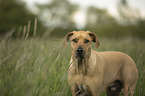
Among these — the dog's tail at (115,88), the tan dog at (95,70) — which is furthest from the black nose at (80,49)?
the dog's tail at (115,88)

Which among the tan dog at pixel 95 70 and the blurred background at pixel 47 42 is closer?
the blurred background at pixel 47 42

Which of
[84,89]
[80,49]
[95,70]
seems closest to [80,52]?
[80,49]

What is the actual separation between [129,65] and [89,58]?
1.20 m

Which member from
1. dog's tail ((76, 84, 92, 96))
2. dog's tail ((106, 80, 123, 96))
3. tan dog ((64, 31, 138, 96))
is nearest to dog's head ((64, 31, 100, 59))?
tan dog ((64, 31, 138, 96))

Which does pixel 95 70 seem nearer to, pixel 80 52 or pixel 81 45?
pixel 80 52

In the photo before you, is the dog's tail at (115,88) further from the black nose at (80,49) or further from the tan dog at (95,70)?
the black nose at (80,49)

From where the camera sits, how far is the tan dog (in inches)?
115

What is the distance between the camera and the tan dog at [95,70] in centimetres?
291

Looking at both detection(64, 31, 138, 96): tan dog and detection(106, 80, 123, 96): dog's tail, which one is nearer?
detection(64, 31, 138, 96): tan dog

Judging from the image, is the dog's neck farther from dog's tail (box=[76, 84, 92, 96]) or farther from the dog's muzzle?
dog's tail (box=[76, 84, 92, 96])

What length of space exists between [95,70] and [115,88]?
1.13 metres

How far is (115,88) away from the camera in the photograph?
371 cm

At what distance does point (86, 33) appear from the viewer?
3.29 meters

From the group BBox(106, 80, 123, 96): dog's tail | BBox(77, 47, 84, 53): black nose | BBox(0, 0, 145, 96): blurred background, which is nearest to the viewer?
BBox(0, 0, 145, 96): blurred background
